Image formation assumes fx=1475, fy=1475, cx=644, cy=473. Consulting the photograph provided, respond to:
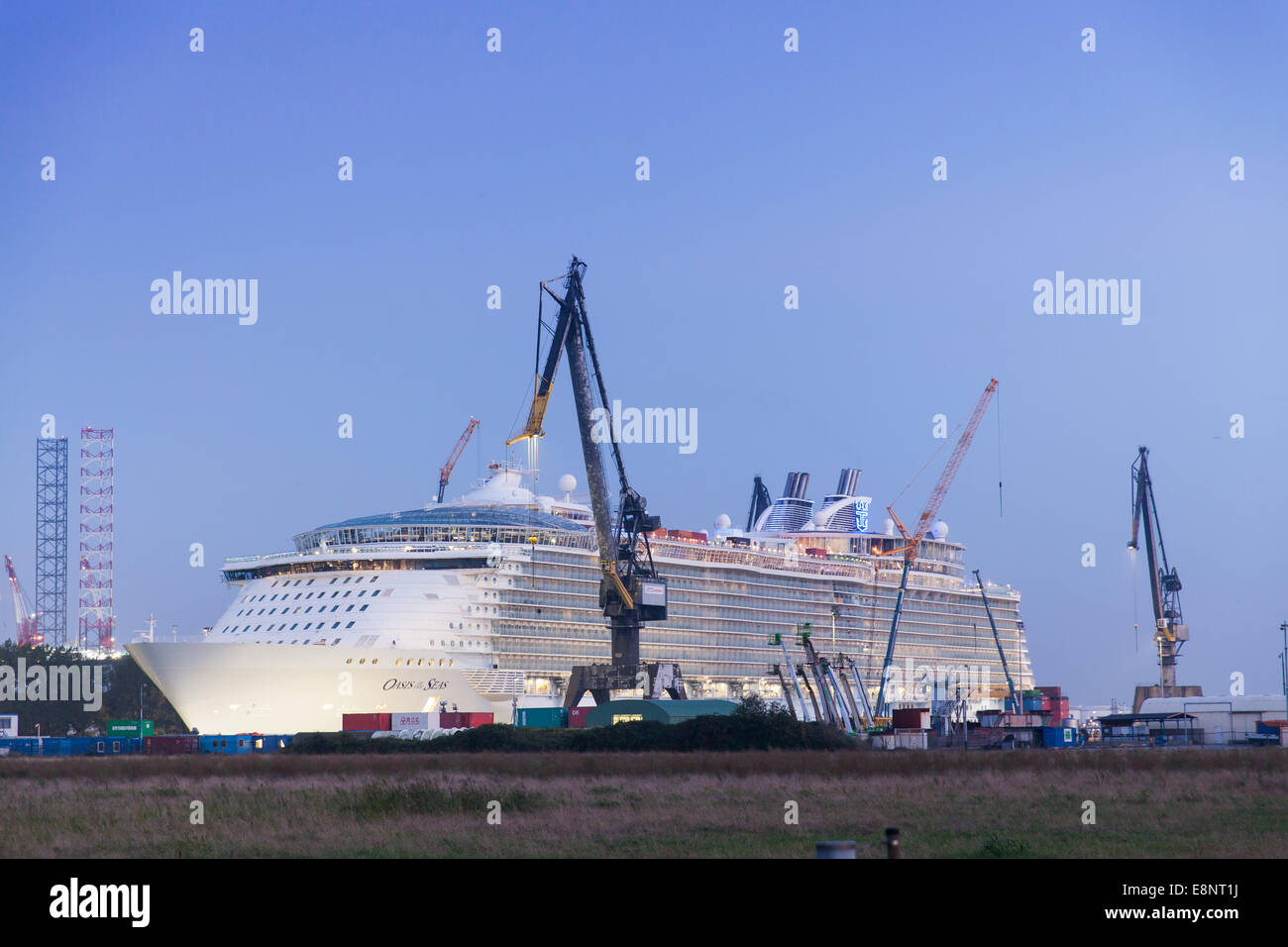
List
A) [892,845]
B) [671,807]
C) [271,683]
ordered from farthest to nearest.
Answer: [271,683]
[671,807]
[892,845]

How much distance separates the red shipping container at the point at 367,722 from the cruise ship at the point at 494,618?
3741 millimetres

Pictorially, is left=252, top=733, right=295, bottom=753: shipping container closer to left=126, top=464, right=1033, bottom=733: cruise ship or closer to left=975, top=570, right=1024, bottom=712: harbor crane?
left=126, top=464, right=1033, bottom=733: cruise ship

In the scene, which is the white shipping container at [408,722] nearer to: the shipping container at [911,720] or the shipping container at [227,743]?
the shipping container at [227,743]

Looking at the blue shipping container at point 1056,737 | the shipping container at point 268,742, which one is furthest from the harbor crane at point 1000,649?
the shipping container at point 268,742

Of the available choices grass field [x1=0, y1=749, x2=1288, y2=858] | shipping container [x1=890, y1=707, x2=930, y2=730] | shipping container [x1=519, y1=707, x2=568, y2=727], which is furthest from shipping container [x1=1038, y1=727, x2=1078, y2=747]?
shipping container [x1=519, y1=707, x2=568, y2=727]

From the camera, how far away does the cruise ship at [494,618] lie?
7431cm

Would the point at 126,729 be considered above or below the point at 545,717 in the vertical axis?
below

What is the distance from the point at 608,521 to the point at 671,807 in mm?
49631

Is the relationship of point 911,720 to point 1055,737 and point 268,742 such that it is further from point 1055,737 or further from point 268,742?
point 268,742

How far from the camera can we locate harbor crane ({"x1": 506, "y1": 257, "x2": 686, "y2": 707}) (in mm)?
78625

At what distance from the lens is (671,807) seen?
3005cm

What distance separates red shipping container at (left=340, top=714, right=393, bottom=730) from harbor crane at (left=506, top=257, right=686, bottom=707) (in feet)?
43.9

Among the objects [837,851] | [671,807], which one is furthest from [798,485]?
[837,851]
